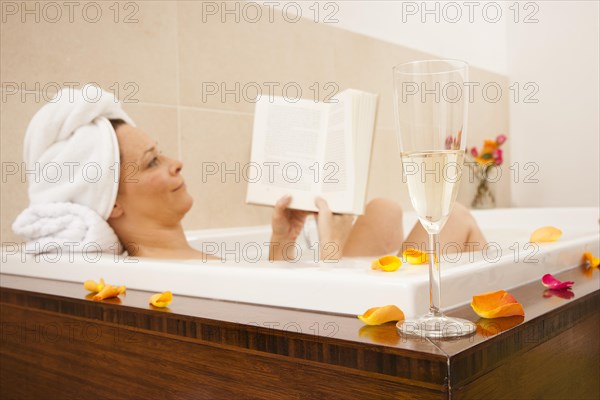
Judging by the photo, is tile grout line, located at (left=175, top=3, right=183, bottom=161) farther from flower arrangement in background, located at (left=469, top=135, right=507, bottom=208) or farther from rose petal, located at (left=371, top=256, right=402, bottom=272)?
flower arrangement in background, located at (left=469, top=135, right=507, bottom=208)

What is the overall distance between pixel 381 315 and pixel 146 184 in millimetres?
774

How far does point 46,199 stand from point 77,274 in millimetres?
253

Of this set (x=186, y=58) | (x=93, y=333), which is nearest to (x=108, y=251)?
(x=93, y=333)

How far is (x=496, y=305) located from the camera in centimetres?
68

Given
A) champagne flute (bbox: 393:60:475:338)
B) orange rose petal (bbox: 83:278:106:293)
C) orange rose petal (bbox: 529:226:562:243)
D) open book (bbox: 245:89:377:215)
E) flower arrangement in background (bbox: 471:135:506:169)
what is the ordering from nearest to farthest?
1. champagne flute (bbox: 393:60:475:338)
2. orange rose petal (bbox: 83:278:106:293)
3. orange rose petal (bbox: 529:226:562:243)
4. open book (bbox: 245:89:377:215)
5. flower arrangement in background (bbox: 471:135:506:169)

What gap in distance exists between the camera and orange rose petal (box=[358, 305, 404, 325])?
673 mm

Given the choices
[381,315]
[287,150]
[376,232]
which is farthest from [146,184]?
[381,315]

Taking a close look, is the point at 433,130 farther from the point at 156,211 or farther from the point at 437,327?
the point at 156,211

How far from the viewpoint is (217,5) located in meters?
1.96

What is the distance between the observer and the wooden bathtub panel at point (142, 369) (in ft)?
2.14

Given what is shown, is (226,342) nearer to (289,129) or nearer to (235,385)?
(235,385)

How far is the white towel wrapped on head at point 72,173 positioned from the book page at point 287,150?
35 cm

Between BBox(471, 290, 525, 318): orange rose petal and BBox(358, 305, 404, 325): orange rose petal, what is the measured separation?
85 mm

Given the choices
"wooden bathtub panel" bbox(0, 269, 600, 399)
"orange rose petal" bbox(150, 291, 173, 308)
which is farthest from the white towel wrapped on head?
"orange rose petal" bbox(150, 291, 173, 308)
